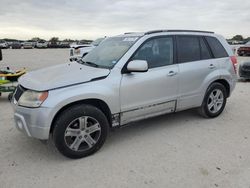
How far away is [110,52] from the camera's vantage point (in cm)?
432

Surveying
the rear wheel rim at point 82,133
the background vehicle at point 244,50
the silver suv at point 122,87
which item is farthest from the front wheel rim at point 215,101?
the background vehicle at point 244,50

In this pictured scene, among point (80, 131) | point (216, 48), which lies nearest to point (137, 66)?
point (80, 131)

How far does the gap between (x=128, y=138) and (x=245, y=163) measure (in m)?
1.77

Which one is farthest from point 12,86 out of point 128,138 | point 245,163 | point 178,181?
point 245,163

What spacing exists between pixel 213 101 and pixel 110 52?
2.32 m

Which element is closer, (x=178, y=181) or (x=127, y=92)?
(x=178, y=181)

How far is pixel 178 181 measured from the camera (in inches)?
119

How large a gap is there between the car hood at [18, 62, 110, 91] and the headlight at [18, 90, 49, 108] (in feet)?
0.21

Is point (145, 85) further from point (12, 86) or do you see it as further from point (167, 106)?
point (12, 86)

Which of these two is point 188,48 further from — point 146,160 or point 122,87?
point 146,160

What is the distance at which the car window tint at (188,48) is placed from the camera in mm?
4562

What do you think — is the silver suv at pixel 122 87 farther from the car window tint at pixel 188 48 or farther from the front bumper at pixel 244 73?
the front bumper at pixel 244 73

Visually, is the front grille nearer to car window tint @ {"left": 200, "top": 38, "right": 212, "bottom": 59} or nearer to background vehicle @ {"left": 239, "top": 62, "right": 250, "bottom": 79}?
car window tint @ {"left": 200, "top": 38, "right": 212, "bottom": 59}

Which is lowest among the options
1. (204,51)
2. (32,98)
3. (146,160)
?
(146,160)
